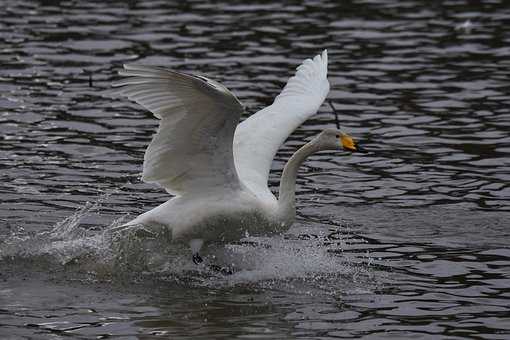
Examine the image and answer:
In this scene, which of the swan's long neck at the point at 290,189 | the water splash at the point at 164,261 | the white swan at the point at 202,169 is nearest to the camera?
the white swan at the point at 202,169

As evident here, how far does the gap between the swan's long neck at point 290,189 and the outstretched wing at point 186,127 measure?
1.34 ft

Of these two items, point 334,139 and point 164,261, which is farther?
point 164,261

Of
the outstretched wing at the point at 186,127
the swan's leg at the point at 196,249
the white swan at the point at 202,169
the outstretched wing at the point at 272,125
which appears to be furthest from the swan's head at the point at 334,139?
the swan's leg at the point at 196,249

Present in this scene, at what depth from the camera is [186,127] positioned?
→ 379 inches

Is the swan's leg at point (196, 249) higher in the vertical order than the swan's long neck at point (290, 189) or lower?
lower

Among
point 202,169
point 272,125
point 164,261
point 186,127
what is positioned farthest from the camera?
point 272,125

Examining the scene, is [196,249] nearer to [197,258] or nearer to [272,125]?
[197,258]

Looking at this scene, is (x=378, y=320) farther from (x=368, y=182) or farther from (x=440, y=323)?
(x=368, y=182)

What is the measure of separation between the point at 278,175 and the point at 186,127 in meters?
3.80

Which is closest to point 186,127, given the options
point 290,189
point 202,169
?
point 202,169

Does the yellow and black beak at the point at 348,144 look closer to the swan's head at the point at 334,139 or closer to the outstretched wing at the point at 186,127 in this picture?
the swan's head at the point at 334,139

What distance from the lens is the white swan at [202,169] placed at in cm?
930

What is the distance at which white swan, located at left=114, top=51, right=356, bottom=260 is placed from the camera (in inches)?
366

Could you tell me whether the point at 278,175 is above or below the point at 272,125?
below
